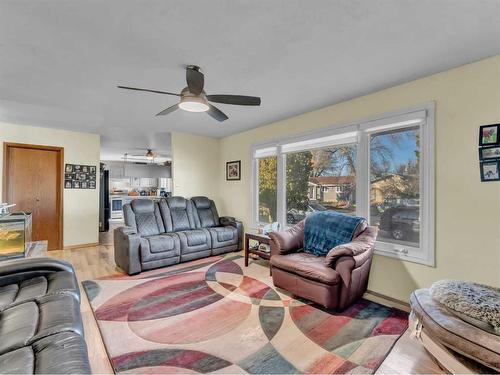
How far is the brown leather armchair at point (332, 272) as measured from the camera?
7.84 ft

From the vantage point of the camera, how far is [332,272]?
2414 mm

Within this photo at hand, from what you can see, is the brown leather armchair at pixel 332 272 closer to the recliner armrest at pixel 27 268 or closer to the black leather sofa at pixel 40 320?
the black leather sofa at pixel 40 320

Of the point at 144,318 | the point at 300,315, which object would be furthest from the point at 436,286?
the point at 144,318

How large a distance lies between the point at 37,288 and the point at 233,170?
13.0ft

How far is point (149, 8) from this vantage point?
158 centimetres

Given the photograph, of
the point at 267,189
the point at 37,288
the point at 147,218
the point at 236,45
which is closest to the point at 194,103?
the point at 236,45

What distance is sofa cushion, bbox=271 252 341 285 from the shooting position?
2396 millimetres

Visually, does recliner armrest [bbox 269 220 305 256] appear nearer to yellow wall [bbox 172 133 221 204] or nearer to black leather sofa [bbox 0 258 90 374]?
black leather sofa [bbox 0 258 90 374]

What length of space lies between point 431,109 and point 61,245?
20.7 ft

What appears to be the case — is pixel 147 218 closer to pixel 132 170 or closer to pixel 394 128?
pixel 394 128

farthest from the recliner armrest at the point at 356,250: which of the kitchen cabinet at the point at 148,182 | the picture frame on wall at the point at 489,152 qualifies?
the kitchen cabinet at the point at 148,182

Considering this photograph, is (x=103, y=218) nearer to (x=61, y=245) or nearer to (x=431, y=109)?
(x=61, y=245)

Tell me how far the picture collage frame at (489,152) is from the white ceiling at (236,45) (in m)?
0.65

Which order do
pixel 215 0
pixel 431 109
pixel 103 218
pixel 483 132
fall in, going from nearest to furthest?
1. pixel 215 0
2. pixel 483 132
3. pixel 431 109
4. pixel 103 218
